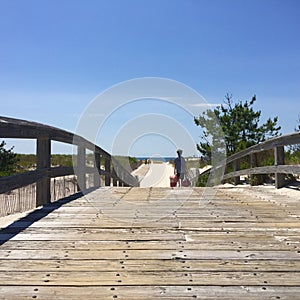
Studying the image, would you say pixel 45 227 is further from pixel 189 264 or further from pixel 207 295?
pixel 207 295

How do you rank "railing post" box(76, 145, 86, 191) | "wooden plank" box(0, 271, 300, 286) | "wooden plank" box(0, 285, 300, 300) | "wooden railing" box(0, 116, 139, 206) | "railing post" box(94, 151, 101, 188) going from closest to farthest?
"wooden plank" box(0, 285, 300, 300)
"wooden plank" box(0, 271, 300, 286)
"wooden railing" box(0, 116, 139, 206)
"railing post" box(76, 145, 86, 191)
"railing post" box(94, 151, 101, 188)

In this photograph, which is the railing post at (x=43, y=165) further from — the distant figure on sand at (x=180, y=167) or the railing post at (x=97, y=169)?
the distant figure on sand at (x=180, y=167)

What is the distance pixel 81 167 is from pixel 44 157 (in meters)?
1.93

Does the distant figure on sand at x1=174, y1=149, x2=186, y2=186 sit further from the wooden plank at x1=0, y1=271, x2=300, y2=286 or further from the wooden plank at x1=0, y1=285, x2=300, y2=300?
the wooden plank at x1=0, y1=285, x2=300, y2=300

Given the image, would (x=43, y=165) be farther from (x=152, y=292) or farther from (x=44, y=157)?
(x=152, y=292)

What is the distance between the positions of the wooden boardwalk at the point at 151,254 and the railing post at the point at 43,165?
1.66 ft

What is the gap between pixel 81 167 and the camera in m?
6.70

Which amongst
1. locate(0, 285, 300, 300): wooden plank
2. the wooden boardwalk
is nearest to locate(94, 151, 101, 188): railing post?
the wooden boardwalk

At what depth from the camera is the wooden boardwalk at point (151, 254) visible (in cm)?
207

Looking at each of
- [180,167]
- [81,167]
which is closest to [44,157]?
[81,167]

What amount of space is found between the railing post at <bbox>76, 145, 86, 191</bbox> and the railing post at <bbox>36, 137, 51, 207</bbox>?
5.20 feet

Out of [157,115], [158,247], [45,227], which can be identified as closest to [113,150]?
[157,115]

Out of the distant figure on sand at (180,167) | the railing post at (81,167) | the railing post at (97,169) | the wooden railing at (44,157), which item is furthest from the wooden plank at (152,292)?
the distant figure on sand at (180,167)

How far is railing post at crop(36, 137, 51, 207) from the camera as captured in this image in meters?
4.72
